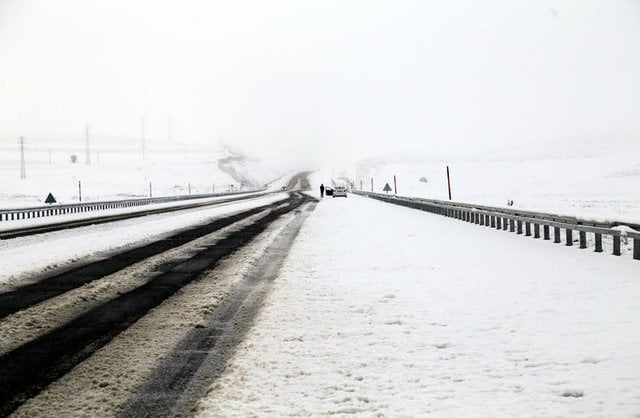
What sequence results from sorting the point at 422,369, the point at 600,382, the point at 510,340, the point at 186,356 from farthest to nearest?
the point at 510,340 < the point at 186,356 < the point at 422,369 < the point at 600,382

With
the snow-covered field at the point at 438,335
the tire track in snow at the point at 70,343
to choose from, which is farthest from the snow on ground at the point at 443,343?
the tire track in snow at the point at 70,343

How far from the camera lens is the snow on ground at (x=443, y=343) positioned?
12.3ft

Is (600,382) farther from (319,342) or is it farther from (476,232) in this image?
(476,232)

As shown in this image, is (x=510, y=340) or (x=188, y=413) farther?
(x=510, y=340)

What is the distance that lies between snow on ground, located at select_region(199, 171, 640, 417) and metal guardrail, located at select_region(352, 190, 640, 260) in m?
0.75

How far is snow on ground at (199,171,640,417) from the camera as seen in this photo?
12.3 feet

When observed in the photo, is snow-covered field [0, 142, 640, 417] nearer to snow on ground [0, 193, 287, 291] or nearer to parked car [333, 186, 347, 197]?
snow on ground [0, 193, 287, 291]

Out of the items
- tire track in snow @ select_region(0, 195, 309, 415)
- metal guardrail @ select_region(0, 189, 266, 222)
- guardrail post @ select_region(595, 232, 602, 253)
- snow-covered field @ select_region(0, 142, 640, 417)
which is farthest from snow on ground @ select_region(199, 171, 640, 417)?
metal guardrail @ select_region(0, 189, 266, 222)

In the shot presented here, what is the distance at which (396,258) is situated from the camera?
11.2m

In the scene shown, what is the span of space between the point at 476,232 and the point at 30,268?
12604mm

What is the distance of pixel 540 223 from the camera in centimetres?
1396

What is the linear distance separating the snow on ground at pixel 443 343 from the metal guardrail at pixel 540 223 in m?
0.75

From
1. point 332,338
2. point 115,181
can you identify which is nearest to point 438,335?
point 332,338

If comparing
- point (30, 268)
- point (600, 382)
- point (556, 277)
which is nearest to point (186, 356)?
point (600, 382)
